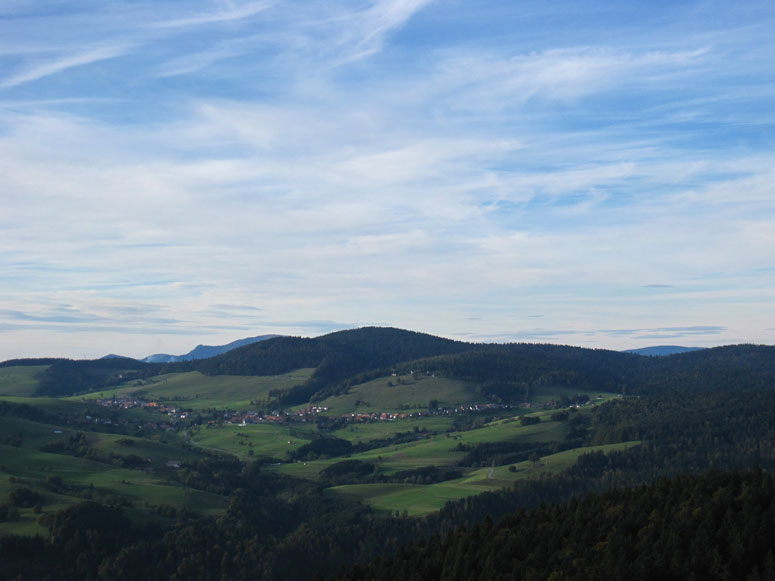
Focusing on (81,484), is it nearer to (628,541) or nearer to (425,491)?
(425,491)

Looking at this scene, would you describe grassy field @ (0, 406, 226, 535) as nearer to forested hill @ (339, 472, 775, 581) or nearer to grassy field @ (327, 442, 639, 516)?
grassy field @ (327, 442, 639, 516)

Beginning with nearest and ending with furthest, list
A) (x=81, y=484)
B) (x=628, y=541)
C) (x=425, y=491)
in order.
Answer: (x=628, y=541)
(x=81, y=484)
(x=425, y=491)

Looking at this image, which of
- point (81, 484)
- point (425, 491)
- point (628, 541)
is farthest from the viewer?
point (425, 491)

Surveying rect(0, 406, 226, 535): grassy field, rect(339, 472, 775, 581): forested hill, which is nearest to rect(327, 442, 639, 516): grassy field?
rect(0, 406, 226, 535): grassy field

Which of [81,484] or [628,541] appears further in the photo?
[81,484]

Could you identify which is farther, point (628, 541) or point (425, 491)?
point (425, 491)

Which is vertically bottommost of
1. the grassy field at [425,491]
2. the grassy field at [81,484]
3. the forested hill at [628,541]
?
the grassy field at [425,491]

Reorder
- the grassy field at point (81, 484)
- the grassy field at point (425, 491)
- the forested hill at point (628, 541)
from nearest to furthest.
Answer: the forested hill at point (628, 541)
the grassy field at point (81, 484)
the grassy field at point (425, 491)

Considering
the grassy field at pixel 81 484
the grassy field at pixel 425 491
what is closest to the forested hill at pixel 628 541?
the grassy field at pixel 425 491

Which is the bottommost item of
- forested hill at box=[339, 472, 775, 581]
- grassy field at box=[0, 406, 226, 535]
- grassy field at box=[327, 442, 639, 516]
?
grassy field at box=[327, 442, 639, 516]

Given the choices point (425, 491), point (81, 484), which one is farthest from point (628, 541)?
point (81, 484)

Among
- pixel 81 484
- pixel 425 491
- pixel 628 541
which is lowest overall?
pixel 425 491

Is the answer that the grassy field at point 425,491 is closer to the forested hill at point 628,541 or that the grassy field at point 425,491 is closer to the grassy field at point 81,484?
the grassy field at point 81,484

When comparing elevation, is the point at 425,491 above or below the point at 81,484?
below
